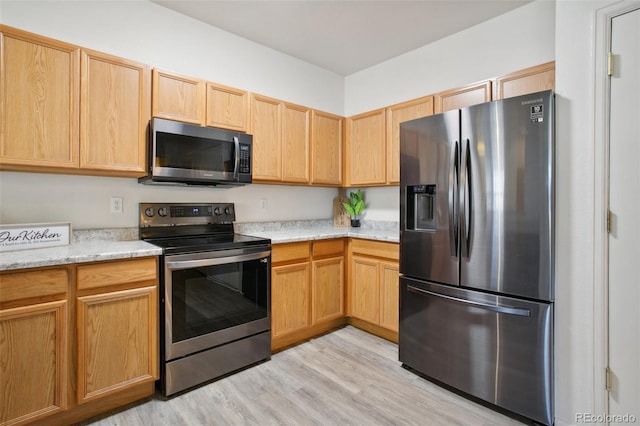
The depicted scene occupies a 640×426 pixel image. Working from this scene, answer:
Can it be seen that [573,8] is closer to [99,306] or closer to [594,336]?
[594,336]

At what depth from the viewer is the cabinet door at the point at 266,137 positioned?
2.75m

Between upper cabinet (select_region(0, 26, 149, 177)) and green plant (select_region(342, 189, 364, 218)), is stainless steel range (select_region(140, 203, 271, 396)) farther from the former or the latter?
green plant (select_region(342, 189, 364, 218))

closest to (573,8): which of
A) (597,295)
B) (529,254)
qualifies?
(529,254)

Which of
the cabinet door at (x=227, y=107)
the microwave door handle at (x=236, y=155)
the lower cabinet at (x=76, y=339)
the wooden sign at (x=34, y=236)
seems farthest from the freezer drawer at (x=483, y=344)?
the wooden sign at (x=34, y=236)

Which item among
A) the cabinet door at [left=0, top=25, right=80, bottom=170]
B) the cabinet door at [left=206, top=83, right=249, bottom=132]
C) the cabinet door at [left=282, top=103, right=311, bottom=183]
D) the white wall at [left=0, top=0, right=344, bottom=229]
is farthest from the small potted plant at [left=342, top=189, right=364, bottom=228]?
the cabinet door at [left=0, top=25, right=80, bottom=170]

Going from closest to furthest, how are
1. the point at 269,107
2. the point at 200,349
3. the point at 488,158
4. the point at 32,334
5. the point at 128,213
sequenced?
the point at 32,334
the point at 488,158
the point at 200,349
the point at 128,213
the point at 269,107

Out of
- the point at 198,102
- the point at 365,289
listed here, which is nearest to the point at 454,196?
the point at 365,289

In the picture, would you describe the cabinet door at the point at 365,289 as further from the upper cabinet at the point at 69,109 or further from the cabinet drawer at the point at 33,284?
the cabinet drawer at the point at 33,284

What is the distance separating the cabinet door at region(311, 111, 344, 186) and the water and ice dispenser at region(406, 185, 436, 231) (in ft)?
3.80

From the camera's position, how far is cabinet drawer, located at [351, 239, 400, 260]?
2.65m

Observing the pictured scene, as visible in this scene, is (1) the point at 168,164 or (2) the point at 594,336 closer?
(2) the point at 594,336

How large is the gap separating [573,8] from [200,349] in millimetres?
2967

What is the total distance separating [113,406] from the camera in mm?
1866

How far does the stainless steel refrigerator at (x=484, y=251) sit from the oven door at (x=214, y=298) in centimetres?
113
